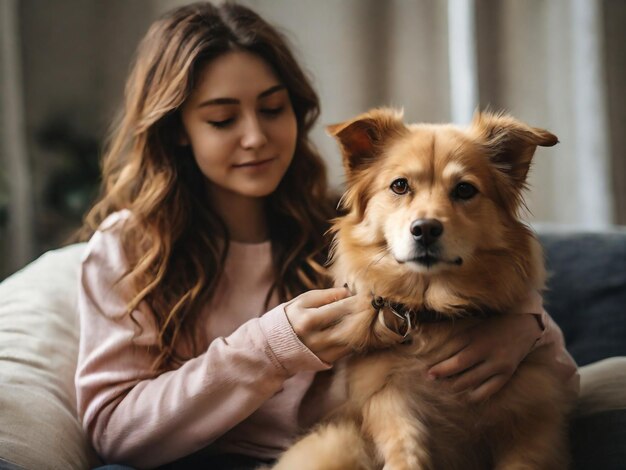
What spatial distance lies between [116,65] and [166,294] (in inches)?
86.9

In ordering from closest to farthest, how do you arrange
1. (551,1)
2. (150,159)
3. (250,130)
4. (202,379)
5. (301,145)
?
(202,379) < (250,130) < (150,159) < (301,145) < (551,1)

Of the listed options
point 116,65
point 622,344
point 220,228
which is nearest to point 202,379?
point 220,228

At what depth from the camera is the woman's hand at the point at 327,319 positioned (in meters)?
1.50

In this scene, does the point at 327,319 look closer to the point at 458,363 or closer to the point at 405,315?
the point at 405,315

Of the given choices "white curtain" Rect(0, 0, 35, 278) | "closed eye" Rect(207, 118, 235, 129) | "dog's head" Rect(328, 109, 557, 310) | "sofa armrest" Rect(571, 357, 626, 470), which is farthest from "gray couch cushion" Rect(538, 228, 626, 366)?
"white curtain" Rect(0, 0, 35, 278)

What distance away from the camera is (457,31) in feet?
11.6

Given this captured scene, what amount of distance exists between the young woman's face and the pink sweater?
28cm

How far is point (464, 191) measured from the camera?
A: 1.56 metres

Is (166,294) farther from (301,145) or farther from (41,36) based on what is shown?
(41,36)

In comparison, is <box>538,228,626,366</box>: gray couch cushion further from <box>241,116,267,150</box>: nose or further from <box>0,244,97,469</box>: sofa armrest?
<box>0,244,97,469</box>: sofa armrest

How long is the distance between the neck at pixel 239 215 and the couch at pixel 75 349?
0.53 meters

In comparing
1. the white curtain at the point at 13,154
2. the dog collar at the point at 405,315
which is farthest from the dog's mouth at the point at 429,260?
the white curtain at the point at 13,154

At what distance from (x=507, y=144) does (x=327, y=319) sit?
1.95ft

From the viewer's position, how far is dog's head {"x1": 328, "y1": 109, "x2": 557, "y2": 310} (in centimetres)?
148
